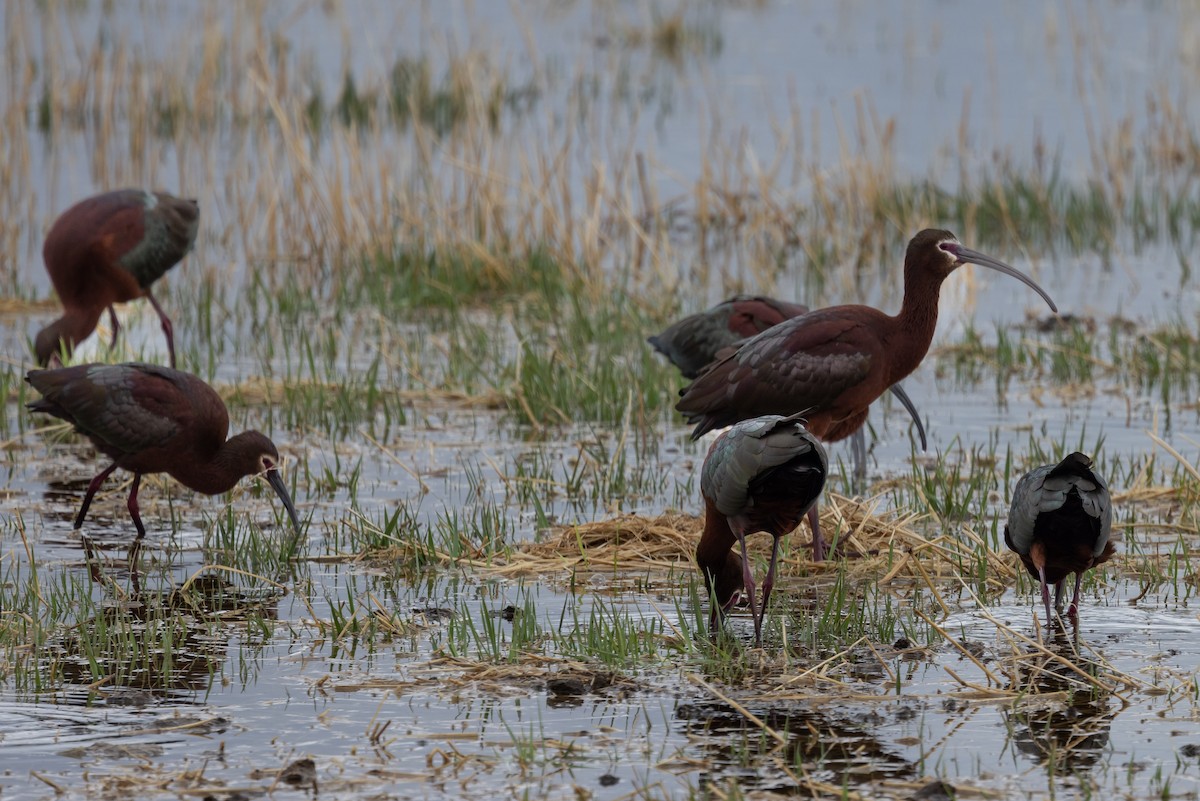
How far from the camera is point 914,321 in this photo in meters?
7.46

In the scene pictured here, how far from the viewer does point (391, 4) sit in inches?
996

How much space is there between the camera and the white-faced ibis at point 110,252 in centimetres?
1104

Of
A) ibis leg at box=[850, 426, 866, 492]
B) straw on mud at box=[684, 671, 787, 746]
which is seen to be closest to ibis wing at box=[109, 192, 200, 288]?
ibis leg at box=[850, 426, 866, 492]

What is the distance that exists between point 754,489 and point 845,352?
1780 mm

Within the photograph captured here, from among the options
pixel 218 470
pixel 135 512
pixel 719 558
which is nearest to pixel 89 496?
pixel 135 512

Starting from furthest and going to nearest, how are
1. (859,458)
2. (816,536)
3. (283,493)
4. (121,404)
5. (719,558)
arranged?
(859,458)
(121,404)
(283,493)
(816,536)
(719,558)

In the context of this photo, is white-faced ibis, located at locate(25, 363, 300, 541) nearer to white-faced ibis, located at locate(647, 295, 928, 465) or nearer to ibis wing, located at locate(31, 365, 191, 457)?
ibis wing, located at locate(31, 365, 191, 457)

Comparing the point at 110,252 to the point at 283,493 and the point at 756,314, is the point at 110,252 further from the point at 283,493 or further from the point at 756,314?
Answer: the point at 756,314

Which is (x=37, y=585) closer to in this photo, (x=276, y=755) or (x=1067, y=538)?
(x=276, y=755)

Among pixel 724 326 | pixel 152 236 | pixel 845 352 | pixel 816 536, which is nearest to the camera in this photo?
pixel 816 536

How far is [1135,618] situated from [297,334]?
696cm

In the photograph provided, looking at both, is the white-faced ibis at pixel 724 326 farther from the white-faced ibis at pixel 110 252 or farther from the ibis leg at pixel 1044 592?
the white-faced ibis at pixel 110 252

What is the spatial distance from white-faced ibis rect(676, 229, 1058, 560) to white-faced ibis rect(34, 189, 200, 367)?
4.49 m

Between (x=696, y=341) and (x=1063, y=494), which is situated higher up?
(x=696, y=341)
